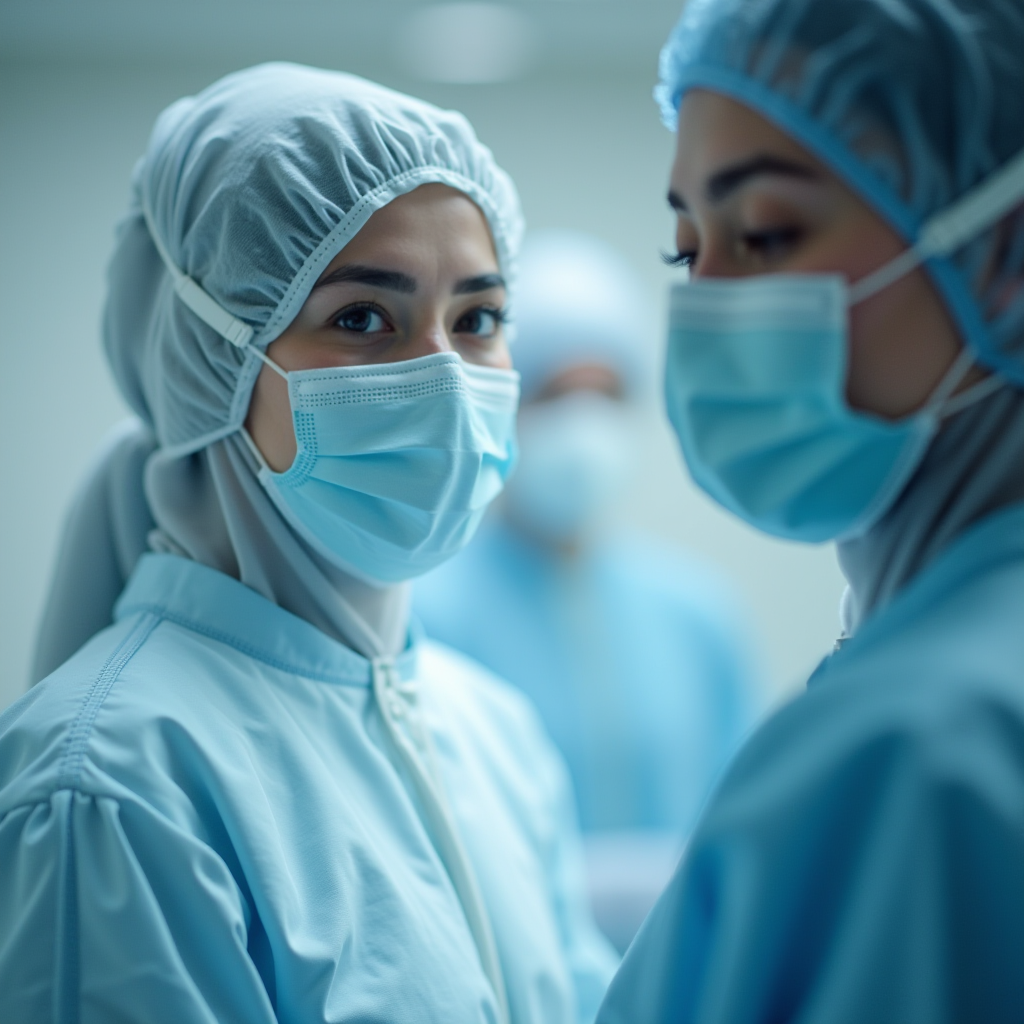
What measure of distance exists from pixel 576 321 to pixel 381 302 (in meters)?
1.77

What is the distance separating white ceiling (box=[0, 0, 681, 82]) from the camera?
9.52ft

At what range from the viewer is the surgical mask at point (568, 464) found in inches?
113

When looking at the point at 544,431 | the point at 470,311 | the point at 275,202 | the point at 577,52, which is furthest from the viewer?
the point at 577,52

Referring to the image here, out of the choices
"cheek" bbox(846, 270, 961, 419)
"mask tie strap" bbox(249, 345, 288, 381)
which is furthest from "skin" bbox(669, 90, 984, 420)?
"mask tie strap" bbox(249, 345, 288, 381)

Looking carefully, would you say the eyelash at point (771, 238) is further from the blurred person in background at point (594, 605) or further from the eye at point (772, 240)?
the blurred person in background at point (594, 605)

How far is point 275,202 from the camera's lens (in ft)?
4.09

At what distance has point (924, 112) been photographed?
892 millimetres

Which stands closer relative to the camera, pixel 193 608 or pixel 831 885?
pixel 831 885

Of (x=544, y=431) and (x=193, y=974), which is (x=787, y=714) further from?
(x=544, y=431)

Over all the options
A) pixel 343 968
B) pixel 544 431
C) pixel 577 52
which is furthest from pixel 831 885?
pixel 577 52

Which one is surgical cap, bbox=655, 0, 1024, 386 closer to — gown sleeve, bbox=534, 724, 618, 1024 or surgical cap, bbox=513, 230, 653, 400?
gown sleeve, bbox=534, 724, 618, 1024

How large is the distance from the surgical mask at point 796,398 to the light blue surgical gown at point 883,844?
0.11 metres

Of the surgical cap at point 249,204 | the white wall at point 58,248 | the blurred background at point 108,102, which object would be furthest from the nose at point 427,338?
the white wall at point 58,248

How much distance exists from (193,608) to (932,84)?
3.43 ft
